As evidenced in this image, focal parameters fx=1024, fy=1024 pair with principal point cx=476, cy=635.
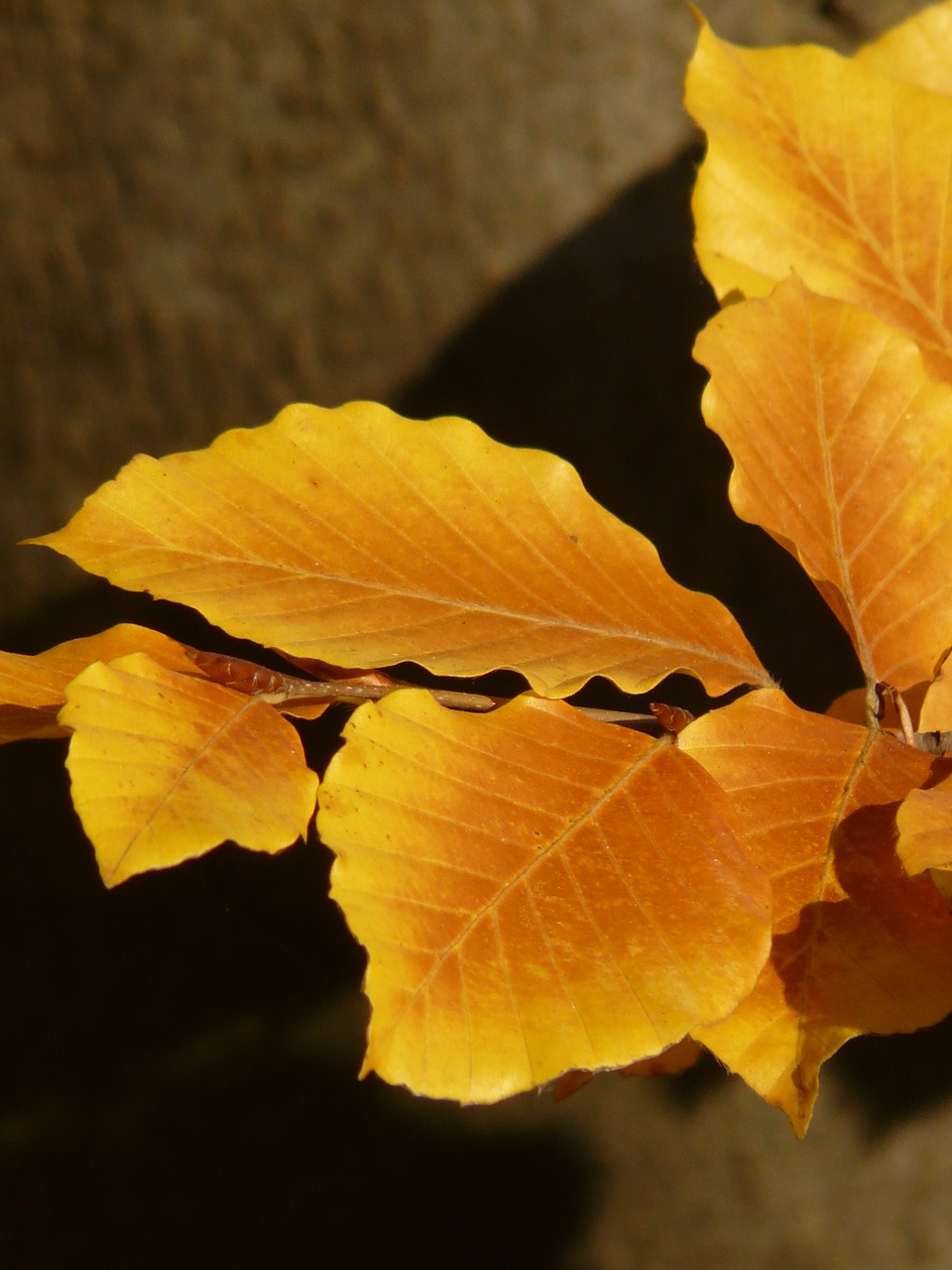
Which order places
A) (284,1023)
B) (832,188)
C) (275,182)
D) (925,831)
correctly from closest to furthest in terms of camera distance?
1. (925,831)
2. (832,188)
3. (275,182)
4. (284,1023)

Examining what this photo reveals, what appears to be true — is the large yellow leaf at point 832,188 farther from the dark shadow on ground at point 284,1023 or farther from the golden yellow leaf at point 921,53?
the dark shadow on ground at point 284,1023

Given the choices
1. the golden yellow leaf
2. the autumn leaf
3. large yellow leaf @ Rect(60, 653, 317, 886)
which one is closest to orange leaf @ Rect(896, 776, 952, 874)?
the autumn leaf

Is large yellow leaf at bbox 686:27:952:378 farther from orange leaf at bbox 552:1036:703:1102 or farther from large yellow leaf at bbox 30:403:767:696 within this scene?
orange leaf at bbox 552:1036:703:1102

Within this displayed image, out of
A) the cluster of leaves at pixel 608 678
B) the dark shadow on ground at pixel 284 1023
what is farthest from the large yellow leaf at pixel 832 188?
the dark shadow on ground at pixel 284 1023

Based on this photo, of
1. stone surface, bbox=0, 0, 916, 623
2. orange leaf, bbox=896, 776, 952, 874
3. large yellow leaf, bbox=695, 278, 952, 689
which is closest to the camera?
orange leaf, bbox=896, 776, 952, 874

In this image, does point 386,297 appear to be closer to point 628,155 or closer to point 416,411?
point 416,411

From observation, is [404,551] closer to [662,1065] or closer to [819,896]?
[819,896]

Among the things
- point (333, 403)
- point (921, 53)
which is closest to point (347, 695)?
point (921, 53)
